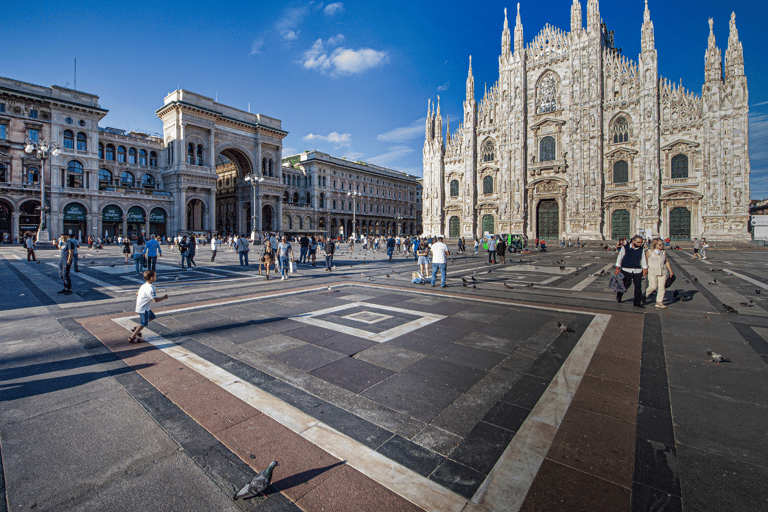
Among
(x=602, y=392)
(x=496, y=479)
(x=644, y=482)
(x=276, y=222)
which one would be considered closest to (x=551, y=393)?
(x=602, y=392)

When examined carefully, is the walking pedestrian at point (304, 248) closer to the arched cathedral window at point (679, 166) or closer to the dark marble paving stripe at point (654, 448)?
the dark marble paving stripe at point (654, 448)

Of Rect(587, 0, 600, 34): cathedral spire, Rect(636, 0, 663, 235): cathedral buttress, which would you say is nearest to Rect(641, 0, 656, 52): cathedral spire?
Rect(636, 0, 663, 235): cathedral buttress

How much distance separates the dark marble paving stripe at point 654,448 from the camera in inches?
92.1

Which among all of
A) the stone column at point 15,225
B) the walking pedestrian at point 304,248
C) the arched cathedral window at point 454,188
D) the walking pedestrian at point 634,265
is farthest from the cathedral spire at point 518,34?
the stone column at point 15,225

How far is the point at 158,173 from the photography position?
56750 millimetres

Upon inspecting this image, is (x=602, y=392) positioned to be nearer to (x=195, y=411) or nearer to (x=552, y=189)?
(x=195, y=411)

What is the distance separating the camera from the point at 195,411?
11.5 ft

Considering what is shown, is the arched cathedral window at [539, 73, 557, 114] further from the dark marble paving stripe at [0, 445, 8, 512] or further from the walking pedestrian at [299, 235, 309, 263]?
the dark marble paving stripe at [0, 445, 8, 512]

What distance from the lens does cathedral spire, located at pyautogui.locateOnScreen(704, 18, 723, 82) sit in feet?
102

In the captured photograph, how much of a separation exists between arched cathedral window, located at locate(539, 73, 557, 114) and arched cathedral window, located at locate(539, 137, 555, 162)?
3.24 meters

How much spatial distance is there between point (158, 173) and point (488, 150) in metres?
51.0

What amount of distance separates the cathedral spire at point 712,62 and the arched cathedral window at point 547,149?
517 inches

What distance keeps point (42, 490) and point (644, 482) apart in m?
4.16

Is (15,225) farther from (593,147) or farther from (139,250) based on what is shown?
(593,147)
